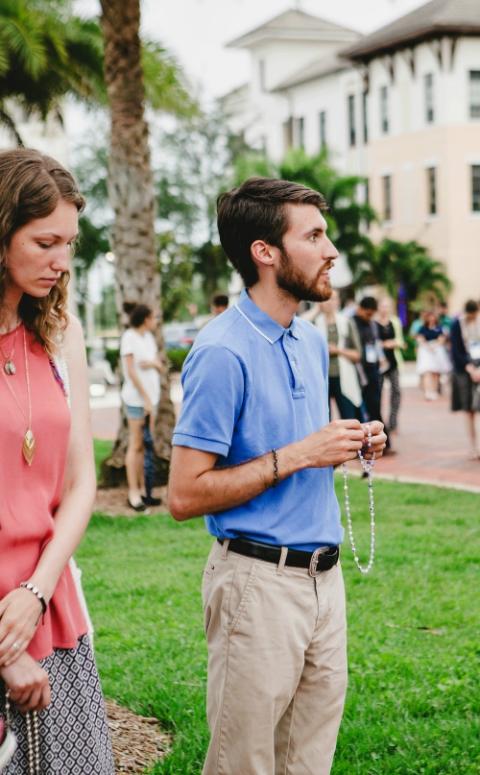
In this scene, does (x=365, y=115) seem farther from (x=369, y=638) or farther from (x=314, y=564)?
(x=314, y=564)

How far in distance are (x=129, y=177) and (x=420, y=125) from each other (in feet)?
118

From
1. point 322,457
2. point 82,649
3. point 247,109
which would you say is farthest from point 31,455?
point 247,109

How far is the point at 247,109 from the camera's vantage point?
5966 cm

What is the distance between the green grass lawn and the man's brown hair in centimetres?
208

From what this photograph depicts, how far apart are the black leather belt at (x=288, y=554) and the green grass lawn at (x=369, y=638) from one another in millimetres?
1580

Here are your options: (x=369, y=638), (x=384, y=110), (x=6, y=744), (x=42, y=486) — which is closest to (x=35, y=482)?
(x=42, y=486)

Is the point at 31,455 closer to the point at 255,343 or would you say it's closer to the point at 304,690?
the point at 255,343

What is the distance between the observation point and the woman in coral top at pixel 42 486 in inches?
95.3

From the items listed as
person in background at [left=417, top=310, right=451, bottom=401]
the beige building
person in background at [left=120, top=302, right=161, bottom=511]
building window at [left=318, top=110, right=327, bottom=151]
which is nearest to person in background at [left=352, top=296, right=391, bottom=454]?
person in background at [left=120, top=302, right=161, bottom=511]

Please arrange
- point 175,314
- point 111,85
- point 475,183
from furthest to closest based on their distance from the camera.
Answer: point 475,183, point 175,314, point 111,85

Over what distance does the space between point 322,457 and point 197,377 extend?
0.38 m

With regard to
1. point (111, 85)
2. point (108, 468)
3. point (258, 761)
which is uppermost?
point (111, 85)

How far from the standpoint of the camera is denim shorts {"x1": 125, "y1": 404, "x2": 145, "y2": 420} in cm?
1041

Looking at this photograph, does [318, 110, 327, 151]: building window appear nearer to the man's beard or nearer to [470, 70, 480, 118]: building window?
[470, 70, 480, 118]: building window
